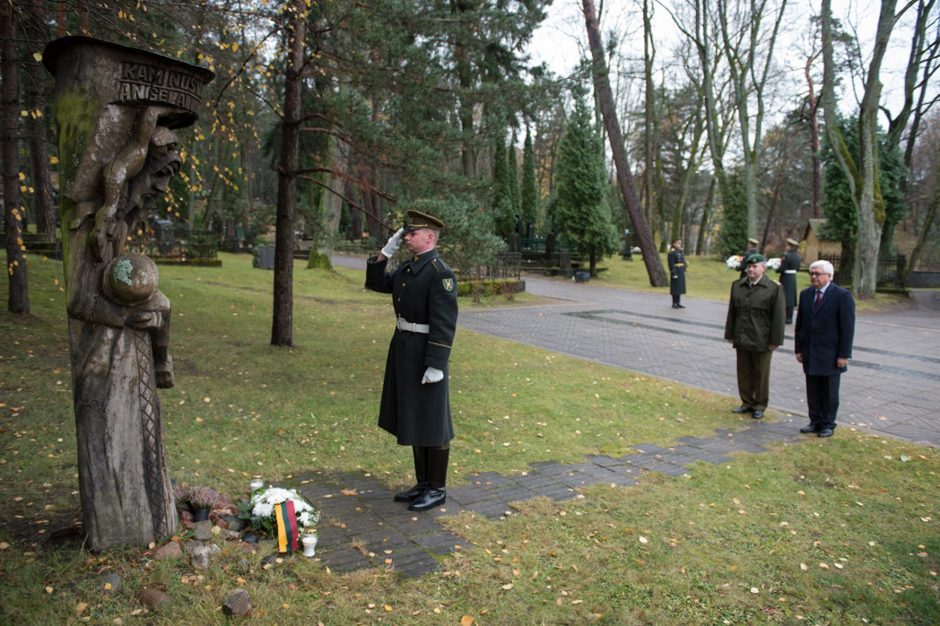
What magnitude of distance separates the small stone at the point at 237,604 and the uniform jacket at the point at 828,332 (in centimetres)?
608

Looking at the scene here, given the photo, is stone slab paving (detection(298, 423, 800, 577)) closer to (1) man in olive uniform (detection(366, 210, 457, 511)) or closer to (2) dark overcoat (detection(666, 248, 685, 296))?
(1) man in olive uniform (detection(366, 210, 457, 511))

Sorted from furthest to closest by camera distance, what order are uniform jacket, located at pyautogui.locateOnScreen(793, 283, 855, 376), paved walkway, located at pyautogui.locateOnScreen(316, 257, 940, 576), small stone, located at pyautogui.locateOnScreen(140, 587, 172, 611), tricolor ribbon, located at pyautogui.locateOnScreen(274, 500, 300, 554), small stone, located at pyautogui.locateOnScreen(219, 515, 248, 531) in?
uniform jacket, located at pyautogui.locateOnScreen(793, 283, 855, 376) → paved walkway, located at pyautogui.locateOnScreen(316, 257, 940, 576) → small stone, located at pyautogui.locateOnScreen(219, 515, 248, 531) → tricolor ribbon, located at pyautogui.locateOnScreen(274, 500, 300, 554) → small stone, located at pyautogui.locateOnScreen(140, 587, 172, 611)

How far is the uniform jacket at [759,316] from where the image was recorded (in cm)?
749

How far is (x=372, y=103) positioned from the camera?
8.66 metres

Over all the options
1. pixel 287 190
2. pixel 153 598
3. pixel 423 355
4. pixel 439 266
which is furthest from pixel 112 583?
pixel 287 190

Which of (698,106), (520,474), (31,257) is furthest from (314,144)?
(698,106)

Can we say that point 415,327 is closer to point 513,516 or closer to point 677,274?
point 513,516

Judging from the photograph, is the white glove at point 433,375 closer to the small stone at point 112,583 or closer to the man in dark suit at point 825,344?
the small stone at point 112,583

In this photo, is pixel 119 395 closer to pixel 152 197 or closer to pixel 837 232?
pixel 152 197

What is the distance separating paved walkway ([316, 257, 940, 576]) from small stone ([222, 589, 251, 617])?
1.96ft

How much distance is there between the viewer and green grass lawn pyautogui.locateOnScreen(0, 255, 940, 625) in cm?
335

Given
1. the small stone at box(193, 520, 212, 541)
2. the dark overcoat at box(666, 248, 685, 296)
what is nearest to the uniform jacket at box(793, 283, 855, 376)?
Answer: the small stone at box(193, 520, 212, 541)

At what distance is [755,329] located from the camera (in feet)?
24.9

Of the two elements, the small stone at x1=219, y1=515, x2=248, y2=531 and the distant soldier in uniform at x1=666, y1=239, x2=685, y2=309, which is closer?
the small stone at x1=219, y1=515, x2=248, y2=531
